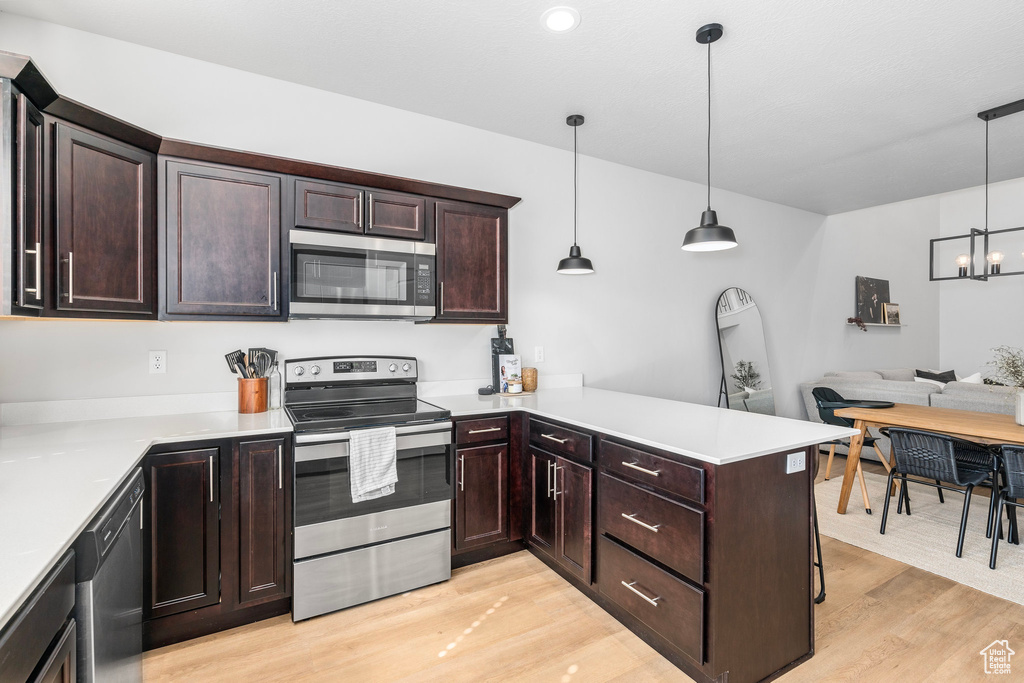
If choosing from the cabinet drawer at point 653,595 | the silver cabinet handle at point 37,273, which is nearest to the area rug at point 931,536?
the cabinet drawer at point 653,595

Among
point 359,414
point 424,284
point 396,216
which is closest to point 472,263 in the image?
point 424,284

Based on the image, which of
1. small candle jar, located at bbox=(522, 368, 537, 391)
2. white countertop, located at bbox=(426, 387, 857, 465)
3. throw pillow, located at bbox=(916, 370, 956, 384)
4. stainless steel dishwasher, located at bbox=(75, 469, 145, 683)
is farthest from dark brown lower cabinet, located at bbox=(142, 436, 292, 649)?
throw pillow, located at bbox=(916, 370, 956, 384)

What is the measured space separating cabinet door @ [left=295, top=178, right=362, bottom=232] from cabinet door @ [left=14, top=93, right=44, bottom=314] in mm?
956

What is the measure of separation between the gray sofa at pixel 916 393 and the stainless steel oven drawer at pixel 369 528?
14.0ft

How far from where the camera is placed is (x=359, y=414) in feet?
8.14

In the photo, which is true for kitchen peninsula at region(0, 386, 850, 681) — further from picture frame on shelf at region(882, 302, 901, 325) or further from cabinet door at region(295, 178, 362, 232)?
picture frame on shelf at region(882, 302, 901, 325)

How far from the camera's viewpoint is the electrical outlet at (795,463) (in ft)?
6.22

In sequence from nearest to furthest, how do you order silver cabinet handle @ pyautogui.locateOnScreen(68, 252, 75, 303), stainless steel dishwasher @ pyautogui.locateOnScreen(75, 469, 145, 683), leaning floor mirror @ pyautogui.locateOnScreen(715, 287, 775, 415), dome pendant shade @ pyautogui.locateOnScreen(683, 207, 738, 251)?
stainless steel dishwasher @ pyautogui.locateOnScreen(75, 469, 145, 683)
silver cabinet handle @ pyautogui.locateOnScreen(68, 252, 75, 303)
dome pendant shade @ pyautogui.locateOnScreen(683, 207, 738, 251)
leaning floor mirror @ pyautogui.locateOnScreen(715, 287, 775, 415)

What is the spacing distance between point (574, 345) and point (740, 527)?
2.14 metres

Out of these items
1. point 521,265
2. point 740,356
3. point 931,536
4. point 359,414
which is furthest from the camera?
point 740,356

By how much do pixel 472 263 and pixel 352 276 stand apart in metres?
0.73

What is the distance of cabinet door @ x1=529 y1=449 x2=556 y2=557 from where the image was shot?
8.57ft

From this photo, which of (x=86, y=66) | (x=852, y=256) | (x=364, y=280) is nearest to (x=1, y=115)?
(x=86, y=66)

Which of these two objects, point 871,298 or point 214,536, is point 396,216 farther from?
point 871,298
